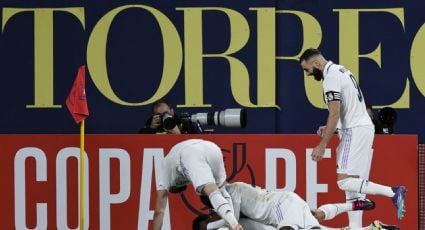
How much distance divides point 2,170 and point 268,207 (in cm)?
351

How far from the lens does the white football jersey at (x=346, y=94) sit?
1216 cm

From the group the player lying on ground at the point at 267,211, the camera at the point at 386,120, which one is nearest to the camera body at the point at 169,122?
the player lying on ground at the point at 267,211

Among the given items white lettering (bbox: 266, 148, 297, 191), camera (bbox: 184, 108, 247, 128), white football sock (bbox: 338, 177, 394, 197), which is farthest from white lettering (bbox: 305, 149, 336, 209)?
white football sock (bbox: 338, 177, 394, 197)

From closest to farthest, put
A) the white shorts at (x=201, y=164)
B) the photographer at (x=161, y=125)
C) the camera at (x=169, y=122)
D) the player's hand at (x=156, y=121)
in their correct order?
the white shorts at (x=201, y=164) < the camera at (x=169, y=122) < the photographer at (x=161, y=125) < the player's hand at (x=156, y=121)

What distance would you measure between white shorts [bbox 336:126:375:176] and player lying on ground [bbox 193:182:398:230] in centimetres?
75

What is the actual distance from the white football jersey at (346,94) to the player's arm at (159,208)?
1840 millimetres

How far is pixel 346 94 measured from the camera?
12266 millimetres

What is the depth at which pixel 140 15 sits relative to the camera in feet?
51.6

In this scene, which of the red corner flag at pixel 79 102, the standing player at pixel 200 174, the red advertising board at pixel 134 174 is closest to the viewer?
the standing player at pixel 200 174

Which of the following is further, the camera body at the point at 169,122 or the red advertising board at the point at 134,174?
the red advertising board at the point at 134,174

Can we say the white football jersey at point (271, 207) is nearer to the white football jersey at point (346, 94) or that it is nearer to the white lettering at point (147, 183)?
the white football jersey at point (346, 94)

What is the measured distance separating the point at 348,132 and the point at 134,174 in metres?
2.61

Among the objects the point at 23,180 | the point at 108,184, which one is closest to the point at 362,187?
the point at 108,184

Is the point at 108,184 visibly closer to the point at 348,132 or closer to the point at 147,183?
the point at 147,183
